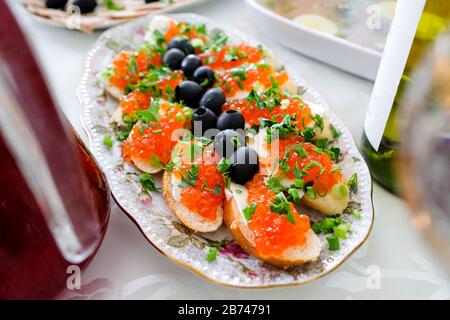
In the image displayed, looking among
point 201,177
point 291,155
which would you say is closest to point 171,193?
point 201,177

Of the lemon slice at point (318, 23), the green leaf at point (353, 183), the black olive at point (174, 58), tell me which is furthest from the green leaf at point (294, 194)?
the lemon slice at point (318, 23)

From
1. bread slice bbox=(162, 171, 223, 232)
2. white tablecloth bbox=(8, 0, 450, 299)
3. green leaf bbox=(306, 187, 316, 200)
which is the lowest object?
white tablecloth bbox=(8, 0, 450, 299)

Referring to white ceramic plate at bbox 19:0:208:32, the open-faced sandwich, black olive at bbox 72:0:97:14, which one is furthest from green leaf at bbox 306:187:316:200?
black olive at bbox 72:0:97:14

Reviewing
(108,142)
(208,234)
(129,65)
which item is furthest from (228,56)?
(208,234)

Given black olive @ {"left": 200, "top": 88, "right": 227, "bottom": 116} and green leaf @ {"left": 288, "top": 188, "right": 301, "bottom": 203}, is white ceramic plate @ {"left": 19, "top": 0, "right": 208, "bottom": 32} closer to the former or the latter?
black olive @ {"left": 200, "top": 88, "right": 227, "bottom": 116}

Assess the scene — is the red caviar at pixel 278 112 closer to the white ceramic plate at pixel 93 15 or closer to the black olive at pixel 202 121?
the black olive at pixel 202 121

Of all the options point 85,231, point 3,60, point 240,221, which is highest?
point 3,60

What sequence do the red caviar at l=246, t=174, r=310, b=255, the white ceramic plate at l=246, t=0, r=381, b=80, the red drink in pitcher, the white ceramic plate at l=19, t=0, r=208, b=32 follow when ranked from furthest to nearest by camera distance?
1. the white ceramic plate at l=19, t=0, r=208, b=32
2. the white ceramic plate at l=246, t=0, r=381, b=80
3. the red caviar at l=246, t=174, r=310, b=255
4. the red drink in pitcher

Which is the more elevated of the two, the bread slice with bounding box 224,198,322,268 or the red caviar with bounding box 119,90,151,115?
the red caviar with bounding box 119,90,151,115
